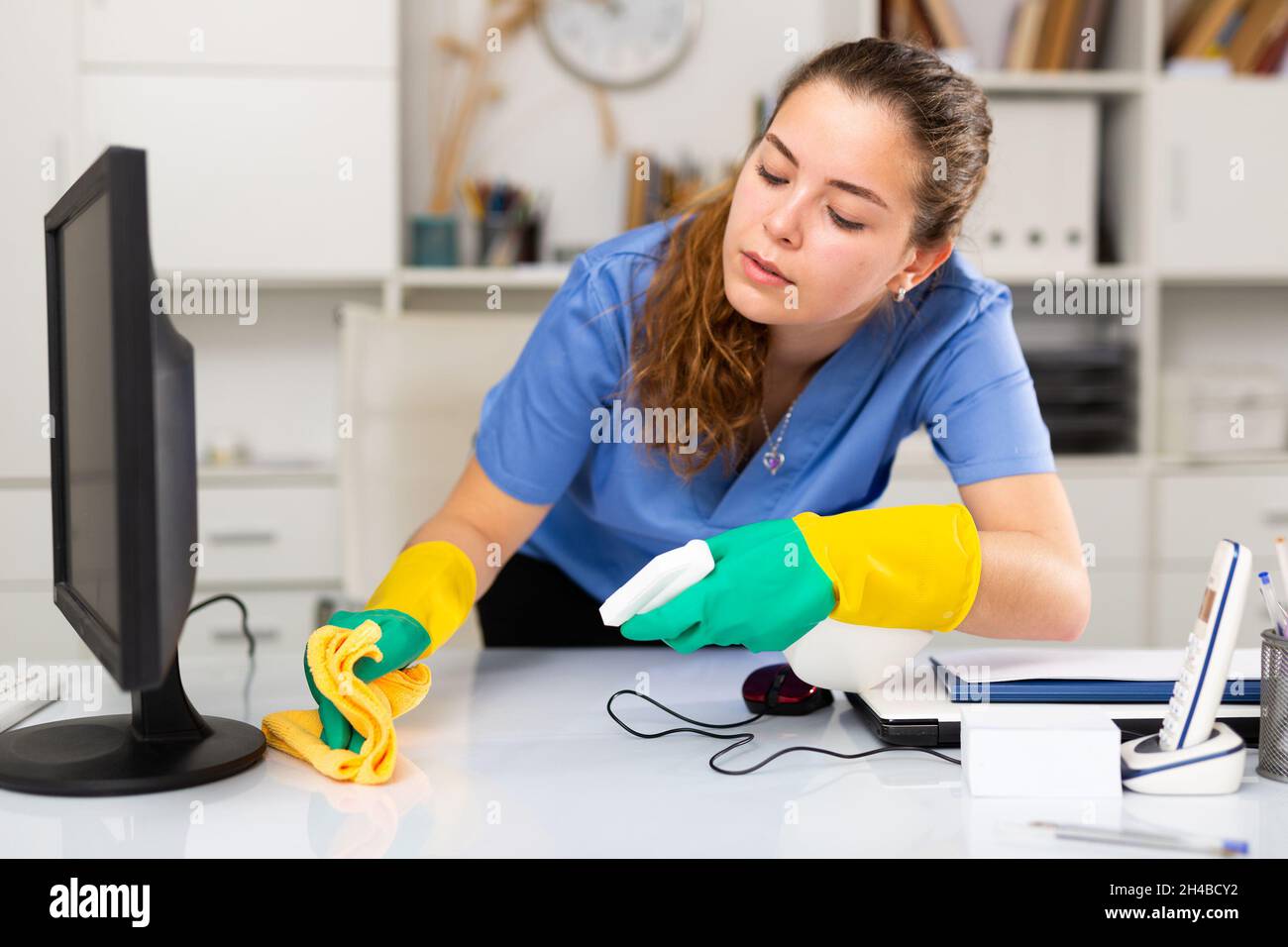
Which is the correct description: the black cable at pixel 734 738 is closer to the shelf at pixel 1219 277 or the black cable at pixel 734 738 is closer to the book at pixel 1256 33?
the shelf at pixel 1219 277

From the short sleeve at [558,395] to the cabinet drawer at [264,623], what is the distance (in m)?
1.44

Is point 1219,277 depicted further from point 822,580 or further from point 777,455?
point 822,580

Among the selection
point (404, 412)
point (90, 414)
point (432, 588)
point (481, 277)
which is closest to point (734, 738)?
point (432, 588)

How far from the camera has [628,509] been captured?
1.32 meters

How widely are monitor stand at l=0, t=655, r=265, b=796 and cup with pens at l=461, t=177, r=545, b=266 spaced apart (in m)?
1.84


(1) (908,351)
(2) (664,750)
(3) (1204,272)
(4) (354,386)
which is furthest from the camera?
(3) (1204,272)

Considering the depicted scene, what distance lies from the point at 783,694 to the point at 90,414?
556 mm

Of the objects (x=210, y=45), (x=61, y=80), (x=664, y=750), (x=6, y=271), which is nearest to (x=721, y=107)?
(x=210, y=45)

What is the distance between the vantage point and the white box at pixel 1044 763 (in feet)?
2.64

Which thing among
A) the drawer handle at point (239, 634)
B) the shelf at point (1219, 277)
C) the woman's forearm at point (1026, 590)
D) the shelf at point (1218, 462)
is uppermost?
the shelf at point (1219, 277)

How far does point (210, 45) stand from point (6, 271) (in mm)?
608

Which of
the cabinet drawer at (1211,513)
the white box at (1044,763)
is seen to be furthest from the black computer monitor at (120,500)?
the cabinet drawer at (1211,513)
